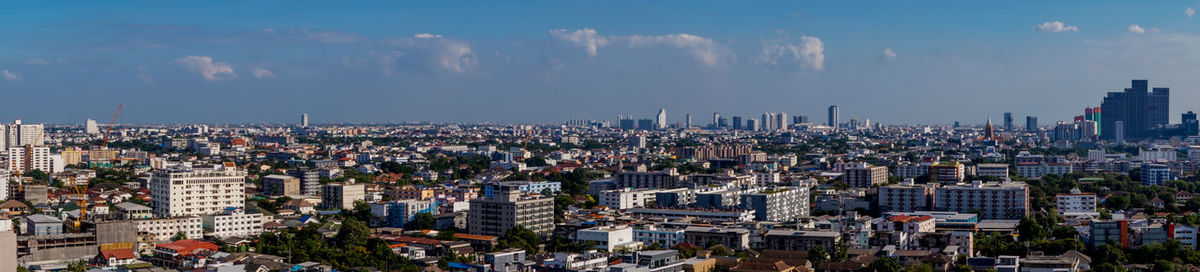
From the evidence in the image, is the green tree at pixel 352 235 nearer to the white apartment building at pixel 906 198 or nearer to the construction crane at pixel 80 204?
the construction crane at pixel 80 204

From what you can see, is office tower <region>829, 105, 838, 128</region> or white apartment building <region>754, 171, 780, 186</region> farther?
office tower <region>829, 105, 838, 128</region>

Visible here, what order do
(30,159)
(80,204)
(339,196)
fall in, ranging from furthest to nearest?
(30,159) → (339,196) → (80,204)

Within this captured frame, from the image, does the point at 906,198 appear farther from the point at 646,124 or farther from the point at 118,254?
the point at 646,124

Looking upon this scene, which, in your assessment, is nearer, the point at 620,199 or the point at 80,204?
the point at 80,204

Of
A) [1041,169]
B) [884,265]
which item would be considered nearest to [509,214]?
[884,265]

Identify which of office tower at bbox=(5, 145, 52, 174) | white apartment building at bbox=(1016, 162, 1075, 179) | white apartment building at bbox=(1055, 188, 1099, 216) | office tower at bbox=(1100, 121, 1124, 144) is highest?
office tower at bbox=(1100, 121, 1124, 144)

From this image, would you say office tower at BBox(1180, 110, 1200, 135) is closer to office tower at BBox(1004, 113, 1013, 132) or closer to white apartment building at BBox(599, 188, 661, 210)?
office tower at BBox(1004, 113, 1013, 132)

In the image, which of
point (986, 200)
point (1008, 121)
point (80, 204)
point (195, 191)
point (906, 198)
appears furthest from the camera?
point (1008, 121)

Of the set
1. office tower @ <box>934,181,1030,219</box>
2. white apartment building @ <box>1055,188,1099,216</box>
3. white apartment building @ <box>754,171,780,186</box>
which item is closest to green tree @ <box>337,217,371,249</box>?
office tower @ <box>934,181,1030,219</box>
